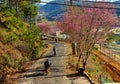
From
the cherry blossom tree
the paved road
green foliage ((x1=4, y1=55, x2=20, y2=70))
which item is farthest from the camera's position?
the cherry blossom tree

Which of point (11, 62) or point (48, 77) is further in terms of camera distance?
point (11, 62)

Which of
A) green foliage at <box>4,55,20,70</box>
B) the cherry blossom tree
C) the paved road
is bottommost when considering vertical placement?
the paved road

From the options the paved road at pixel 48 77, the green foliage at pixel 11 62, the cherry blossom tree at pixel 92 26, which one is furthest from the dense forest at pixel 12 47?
the cherry blossom tree at pixel 92 26

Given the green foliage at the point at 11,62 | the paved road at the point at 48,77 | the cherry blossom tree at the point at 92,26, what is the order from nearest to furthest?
the paved road at the point at 48,77, the green foliage at the point at 11,62, the cherry blossom tree at the point at 92,26

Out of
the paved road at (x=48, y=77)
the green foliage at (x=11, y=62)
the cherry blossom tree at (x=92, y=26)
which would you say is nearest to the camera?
the paved road at (x=48, y=77)

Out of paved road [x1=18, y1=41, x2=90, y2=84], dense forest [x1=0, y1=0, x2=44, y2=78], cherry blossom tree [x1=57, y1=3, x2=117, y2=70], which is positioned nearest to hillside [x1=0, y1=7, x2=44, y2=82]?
dense forest [x1=0, y1=0, x2=44, y2=78]

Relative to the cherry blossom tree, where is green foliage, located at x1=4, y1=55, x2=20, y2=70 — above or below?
below

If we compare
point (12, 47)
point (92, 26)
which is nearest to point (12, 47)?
point (12, 47)

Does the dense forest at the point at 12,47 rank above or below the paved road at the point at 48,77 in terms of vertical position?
above

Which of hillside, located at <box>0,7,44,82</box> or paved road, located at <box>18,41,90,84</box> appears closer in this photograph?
paved road, located at <box>18,41,90,84</box>

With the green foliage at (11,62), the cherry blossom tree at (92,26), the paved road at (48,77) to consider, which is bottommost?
the paved road at (48,77)

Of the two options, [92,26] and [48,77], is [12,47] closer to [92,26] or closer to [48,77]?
[48,77]

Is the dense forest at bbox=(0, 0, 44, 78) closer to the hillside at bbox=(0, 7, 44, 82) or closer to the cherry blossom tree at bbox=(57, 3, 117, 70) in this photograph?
the hillside at bbox=(0, 7, 44, 82)

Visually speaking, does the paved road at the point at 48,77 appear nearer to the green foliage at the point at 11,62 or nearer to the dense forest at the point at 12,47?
the green foliage at the point at 11,62
